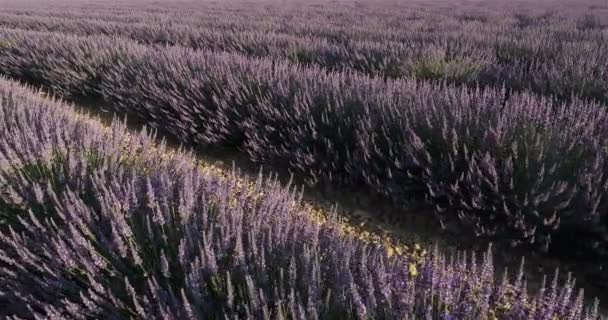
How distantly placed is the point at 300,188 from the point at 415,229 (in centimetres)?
100

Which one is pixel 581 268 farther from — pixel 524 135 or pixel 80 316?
pixel 80 316

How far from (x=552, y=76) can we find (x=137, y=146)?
153 inches

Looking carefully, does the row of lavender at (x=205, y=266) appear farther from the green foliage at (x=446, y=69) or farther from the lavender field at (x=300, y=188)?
the green foliage at (x=446, y=69)

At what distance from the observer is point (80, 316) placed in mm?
1326

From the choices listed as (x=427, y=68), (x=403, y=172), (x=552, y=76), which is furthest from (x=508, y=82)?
(x=403, y=172)

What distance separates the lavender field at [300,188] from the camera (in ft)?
4.37

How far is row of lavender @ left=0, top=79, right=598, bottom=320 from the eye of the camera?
1244mm

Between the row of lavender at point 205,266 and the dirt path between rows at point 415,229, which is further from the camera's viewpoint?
the dirt path between rows at point 415,229

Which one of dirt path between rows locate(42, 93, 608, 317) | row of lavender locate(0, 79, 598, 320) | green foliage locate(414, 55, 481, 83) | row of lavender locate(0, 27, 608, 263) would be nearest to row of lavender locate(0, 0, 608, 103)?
green foliage locate(414, 55, 481, 83)

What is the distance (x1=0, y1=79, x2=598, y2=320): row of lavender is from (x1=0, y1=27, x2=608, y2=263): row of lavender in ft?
3.24

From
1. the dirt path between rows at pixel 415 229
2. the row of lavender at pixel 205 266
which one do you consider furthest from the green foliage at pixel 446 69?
the row of lavender at pixel 205 266

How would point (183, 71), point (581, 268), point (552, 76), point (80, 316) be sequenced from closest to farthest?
point (80, 316) → point (581, 268) → point (552, 76) → point (183, 71)

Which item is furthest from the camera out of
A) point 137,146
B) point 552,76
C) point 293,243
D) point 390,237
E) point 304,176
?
point 552,76

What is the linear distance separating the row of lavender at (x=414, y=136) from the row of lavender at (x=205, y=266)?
0.99 m
